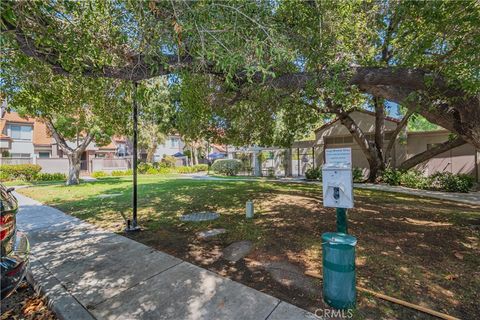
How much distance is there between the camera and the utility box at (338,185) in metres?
3.03

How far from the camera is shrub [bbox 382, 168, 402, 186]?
13386 mm

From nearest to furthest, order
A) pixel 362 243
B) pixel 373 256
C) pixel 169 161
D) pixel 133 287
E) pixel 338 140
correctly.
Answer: pixel 133 287 < pixel 373 256 < pixel 362 243 < pixel 338 140 < pixel 169 161

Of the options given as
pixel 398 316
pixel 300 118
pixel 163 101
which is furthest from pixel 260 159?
pixel 398 316

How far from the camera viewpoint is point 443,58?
4906mm

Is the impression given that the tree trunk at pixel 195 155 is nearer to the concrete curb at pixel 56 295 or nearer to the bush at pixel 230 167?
the bush at pixel 230 167

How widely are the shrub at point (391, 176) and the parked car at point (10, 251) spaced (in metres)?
14.8

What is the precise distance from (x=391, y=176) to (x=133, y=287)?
45.4 feet

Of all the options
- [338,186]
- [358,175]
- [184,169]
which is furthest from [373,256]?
[184,169]

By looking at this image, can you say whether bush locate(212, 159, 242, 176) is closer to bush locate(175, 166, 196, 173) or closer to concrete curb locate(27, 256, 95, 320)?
bush locate(175, 166, 196, 173)

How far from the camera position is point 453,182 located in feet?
37.8

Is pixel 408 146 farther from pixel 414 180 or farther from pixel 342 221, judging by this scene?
pixel 342 221

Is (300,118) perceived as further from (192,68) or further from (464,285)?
(464,285)

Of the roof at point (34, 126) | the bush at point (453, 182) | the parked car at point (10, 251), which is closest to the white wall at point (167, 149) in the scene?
the roof at point (34, 126)

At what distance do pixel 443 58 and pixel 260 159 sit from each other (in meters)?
16.0
